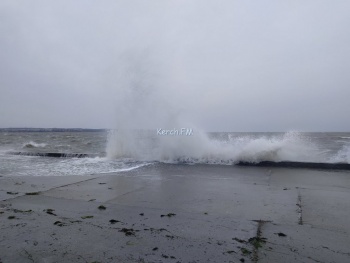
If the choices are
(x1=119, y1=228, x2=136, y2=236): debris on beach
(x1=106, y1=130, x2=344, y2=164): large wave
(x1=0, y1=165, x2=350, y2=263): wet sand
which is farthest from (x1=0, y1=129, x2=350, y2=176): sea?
(x1=119, y1=228, x2=136, y2=236): debris on beach

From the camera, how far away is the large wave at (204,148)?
35.0ft

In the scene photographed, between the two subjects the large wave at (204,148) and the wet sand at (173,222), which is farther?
the large wave at (204,148)

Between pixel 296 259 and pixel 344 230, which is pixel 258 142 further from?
pixel 296 259

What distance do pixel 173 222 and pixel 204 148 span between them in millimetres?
8590

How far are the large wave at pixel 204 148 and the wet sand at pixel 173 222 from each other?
465cm

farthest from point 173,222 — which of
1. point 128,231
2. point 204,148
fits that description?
point 204,148

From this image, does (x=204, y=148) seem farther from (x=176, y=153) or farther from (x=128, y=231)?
(x=128, y=231)

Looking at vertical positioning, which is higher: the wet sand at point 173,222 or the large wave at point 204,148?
the large wave at point 204,148

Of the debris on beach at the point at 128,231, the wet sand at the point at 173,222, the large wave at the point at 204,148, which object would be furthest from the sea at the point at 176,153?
the debris on beach at the point at 128,231

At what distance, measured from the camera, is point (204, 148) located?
11.9 metres

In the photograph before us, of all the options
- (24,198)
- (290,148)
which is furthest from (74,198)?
(290,148)

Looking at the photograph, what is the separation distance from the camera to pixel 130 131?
13812mm

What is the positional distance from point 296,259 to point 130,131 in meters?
12.0

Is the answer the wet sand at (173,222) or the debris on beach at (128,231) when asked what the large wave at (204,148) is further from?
the debris on beach at (128,231)
